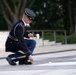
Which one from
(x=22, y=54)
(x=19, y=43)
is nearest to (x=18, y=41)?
(x=19, y=43)

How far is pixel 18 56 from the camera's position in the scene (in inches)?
442

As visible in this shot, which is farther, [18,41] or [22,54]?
[22,54]

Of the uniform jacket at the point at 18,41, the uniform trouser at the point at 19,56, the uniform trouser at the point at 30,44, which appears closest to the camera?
the uniform jacket at the point at 18,41

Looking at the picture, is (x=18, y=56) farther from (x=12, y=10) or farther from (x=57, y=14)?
(x=57, y=14)

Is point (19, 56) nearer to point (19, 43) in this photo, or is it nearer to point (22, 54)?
point (22, 54)

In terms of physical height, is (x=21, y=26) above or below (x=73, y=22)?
above

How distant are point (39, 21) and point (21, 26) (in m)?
39.1

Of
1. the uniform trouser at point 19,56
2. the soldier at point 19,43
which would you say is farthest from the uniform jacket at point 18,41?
the uniform trouser at point 19,56

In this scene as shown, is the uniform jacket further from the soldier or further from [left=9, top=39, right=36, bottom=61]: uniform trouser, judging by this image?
[left=9, top=39, right=36, bottom=61]: uniform trouser

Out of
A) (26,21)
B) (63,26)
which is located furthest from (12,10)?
(26,21)

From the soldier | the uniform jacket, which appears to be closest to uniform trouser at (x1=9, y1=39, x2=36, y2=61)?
the soldier

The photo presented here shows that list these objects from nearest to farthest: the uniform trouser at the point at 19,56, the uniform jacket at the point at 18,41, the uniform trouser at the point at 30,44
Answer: the uniform jacket at the point at 18,41, the uniform trouser at the point at 19,56, the uniform trouser at the point at 30,44

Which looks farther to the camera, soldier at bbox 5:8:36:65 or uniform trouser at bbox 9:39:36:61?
uniform trouser at bbox 9:39:36:61

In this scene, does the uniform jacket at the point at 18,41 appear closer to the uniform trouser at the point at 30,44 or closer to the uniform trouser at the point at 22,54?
the uniform trouser at the point at 22,54
